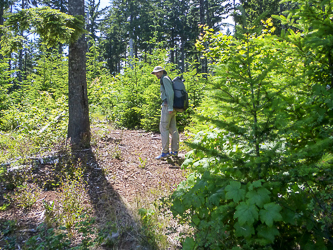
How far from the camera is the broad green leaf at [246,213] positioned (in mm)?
1861

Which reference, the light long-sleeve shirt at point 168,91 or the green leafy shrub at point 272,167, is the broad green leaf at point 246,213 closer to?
the green leafy shrub at point 272,167

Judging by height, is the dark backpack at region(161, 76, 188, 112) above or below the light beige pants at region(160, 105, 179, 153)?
above

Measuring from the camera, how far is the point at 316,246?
1.97m

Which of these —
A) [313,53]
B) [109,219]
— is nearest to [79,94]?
[109,219]

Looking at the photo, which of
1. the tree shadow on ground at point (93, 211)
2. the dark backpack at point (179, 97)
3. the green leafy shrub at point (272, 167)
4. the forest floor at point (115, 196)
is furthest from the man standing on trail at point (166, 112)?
the green leafy shrub at point (272, 167)

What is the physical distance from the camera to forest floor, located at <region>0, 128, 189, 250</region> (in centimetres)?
301

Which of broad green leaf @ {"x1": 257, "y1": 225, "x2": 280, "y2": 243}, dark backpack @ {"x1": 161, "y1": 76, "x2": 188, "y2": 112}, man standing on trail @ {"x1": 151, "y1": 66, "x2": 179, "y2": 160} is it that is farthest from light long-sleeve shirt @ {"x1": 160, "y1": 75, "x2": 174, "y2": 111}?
broad green leaf @ {"x1": 257, "y1": 225, "x2": 280, "y2": 243}

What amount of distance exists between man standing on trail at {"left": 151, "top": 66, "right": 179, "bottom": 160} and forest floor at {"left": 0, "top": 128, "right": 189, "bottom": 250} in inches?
13.5

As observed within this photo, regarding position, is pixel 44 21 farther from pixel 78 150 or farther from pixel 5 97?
pixel 5 97

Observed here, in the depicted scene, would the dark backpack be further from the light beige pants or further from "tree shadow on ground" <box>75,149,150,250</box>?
"tree shadow on ground" <box>75,149,150,250</box>

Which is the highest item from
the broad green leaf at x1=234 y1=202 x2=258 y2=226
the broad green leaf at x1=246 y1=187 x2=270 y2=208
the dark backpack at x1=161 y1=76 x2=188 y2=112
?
the dark backpack at x1=161 y1=76 x2=188 y2=112

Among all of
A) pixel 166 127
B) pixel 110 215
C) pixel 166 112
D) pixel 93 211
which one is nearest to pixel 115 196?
pixel 93 211

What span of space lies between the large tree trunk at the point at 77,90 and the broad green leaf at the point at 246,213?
15.4 ft

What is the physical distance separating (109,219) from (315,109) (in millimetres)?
2930
